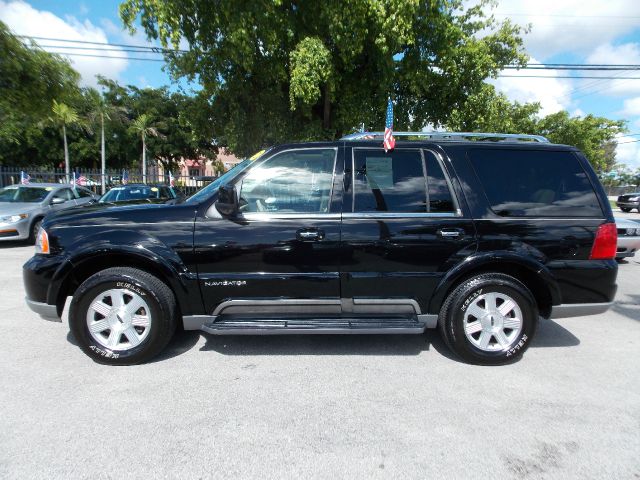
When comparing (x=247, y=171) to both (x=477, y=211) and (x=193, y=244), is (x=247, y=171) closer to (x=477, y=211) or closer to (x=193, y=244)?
(x=193, y=244)

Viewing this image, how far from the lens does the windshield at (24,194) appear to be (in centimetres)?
972

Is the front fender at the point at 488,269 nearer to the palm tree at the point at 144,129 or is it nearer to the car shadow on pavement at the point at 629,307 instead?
the car shadow on pavement at the point at 629,307

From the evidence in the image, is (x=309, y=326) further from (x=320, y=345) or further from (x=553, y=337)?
(x=553, y=337)

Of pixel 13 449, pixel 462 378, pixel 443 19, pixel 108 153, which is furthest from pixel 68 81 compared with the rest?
pixel 108 153

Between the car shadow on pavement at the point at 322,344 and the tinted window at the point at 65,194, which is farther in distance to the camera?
the tinted window at the point at 65,194

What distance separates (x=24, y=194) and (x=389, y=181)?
1047 cm

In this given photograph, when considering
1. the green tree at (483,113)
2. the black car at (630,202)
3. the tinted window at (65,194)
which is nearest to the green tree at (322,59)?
the green tree at (483,113)

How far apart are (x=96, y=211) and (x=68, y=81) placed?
12154mm

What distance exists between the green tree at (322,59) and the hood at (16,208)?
5.00m

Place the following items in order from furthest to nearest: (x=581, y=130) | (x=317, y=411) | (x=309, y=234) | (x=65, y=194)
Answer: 1. (x=581, y=130)
2. (x=65, y=194)
3. (x=309, y=234)
4. (x=317, y=411)

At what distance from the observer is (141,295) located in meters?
3.22

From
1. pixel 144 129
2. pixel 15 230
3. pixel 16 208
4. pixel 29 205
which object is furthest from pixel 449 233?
pixel 144 129

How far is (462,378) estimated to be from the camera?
317cm

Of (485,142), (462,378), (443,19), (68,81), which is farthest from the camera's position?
(68,81)
